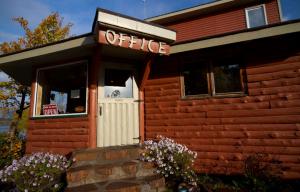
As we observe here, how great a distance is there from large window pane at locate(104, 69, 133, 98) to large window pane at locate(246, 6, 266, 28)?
7519 mm

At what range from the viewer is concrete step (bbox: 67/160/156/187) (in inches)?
153

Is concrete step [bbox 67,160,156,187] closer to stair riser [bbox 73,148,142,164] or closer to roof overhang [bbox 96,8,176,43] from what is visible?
stair riser [bbox 73,148,142,164]

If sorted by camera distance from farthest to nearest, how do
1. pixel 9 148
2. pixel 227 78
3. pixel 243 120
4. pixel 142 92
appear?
→ pixel 9 148 → pixel 142 92 → pixel 227 78 → pixel 243 120

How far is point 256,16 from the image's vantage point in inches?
406

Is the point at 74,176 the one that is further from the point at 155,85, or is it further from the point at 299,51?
the point at 299,51

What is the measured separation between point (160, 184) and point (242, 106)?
2671mm

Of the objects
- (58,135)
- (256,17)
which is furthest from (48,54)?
(256,17)

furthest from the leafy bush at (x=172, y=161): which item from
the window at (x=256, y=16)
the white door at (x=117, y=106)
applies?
the window at (x=256, y=16)

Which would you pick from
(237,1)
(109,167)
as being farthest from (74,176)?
(237,1)

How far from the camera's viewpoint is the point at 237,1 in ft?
34.0

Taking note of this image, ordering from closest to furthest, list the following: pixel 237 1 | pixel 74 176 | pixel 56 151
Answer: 1. pixel 74 176
2. pixel 56 151
3. pixel 237 1

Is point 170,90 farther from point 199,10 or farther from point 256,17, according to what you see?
point 256,17

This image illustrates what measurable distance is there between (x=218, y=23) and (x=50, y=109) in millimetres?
→ 9033

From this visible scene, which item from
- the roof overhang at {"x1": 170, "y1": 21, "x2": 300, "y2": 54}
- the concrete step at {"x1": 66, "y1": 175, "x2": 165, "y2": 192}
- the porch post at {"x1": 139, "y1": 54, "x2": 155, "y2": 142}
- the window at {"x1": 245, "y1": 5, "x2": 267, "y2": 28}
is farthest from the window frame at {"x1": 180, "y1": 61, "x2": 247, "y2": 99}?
the window at {"x1": 245, "y1": 5, "x2": 267, "y2": 28}
